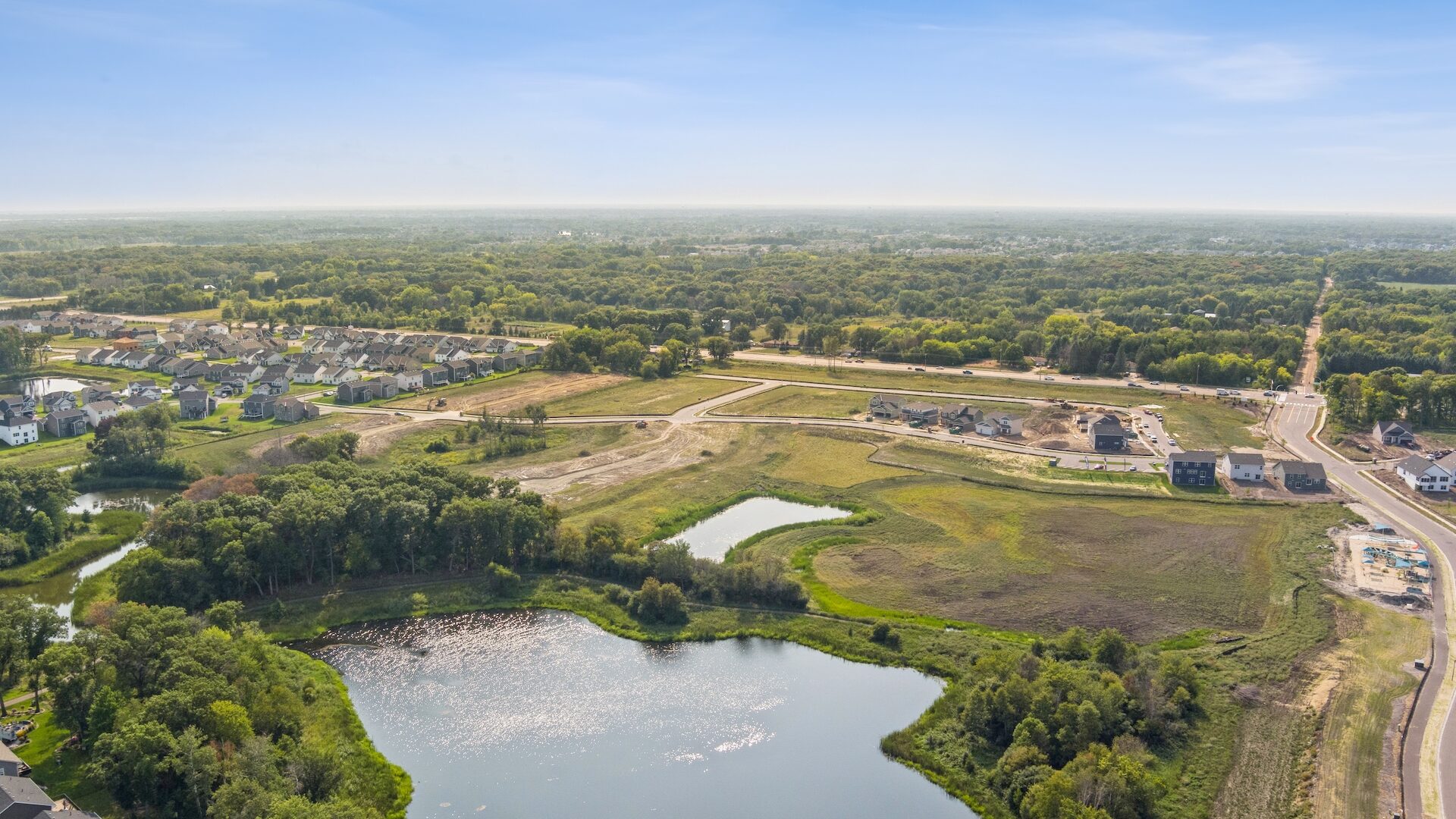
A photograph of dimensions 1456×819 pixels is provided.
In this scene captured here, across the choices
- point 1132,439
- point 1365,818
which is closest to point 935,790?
point 1365,818

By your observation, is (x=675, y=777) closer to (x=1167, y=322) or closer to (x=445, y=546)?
(x=445, y=546)

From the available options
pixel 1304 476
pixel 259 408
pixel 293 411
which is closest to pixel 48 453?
pixel 259 408

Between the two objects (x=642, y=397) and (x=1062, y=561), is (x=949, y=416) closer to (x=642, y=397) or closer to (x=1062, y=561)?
(x=642, y=397)

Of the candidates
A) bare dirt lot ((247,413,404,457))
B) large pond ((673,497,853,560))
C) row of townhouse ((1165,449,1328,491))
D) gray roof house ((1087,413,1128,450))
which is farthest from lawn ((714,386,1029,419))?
bare dirt lot ((247,413,404,457))

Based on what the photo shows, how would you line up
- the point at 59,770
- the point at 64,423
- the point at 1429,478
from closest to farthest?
the point at 59,770
the point at 1429,478
the point at 64,423

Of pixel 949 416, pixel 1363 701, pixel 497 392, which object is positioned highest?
pixel 949 416

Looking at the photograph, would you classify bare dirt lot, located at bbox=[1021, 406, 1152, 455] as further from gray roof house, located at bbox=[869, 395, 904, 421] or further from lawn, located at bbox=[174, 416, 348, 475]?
lawn, located at bbox=[174, 416, 348, 475]
